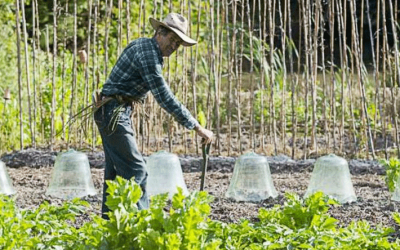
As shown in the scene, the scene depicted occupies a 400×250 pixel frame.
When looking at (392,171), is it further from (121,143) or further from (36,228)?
(36,228)

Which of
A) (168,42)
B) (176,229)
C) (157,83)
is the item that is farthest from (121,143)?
(176,229)

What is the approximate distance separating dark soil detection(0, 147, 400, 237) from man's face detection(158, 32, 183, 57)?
1.02 m

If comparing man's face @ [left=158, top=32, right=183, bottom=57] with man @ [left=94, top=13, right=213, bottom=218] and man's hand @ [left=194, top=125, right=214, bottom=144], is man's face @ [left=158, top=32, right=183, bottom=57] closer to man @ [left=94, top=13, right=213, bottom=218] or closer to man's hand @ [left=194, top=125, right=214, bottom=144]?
man @ [left=94, top=13, right=213, bottom=218]

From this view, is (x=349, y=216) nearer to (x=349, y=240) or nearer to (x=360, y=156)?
(x=349, y=240)

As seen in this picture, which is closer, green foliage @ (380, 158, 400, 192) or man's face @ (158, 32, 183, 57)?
man's face @ (158, 32, 183, 57)

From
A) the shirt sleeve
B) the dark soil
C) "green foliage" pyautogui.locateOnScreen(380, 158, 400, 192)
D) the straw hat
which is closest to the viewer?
the shirt sleeve

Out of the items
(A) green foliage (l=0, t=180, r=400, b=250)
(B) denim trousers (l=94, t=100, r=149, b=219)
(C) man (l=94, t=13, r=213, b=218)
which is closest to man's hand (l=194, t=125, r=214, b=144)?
(C) man (l=94, t=13, r=213, b=218)

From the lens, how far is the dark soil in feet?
18.3

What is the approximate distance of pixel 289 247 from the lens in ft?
12.0

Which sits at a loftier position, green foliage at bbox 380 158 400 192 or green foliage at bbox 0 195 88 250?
green foliage at bbox 380 158 400 192

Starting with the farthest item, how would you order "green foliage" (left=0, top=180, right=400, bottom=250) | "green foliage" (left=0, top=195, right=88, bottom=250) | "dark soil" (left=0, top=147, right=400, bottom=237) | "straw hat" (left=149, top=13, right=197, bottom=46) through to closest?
"dark soil" (left=0, top=147, right=400, bottom=237)
"straw hat" (left=149, top=13, right=197, bottom=46)
"green foliage" (left=0, top=195, right=88, bottom=250)
"green foliage" (left=0, top=180, right=400, bottom=250)

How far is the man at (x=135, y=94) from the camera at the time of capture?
5.04 metres

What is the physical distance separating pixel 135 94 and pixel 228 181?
1.99m

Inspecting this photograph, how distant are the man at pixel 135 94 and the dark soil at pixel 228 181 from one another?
0.59 metres
